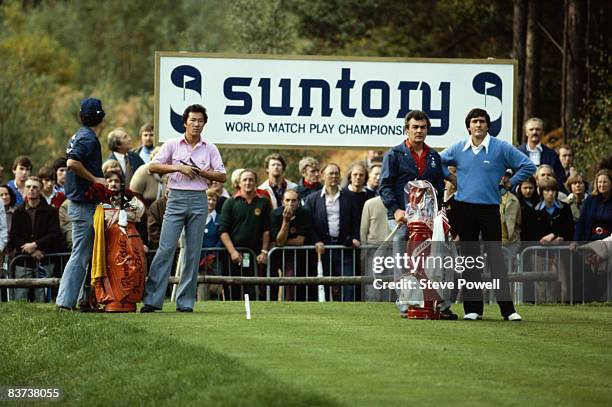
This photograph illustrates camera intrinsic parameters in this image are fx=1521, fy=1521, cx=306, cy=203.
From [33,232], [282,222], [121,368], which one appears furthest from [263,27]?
[121,368]

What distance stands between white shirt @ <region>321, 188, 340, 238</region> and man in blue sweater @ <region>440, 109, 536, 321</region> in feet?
16.7

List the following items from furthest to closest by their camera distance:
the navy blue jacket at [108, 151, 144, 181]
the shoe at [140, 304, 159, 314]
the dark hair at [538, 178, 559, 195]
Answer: the navy blue jacket at [108, 151, 144, 181], the dark hair at [538, 178, 559, 195], the shoe at [140, 304, 159, 314]

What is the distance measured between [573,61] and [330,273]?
17.5 meters

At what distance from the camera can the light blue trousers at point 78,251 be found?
54.7 feet

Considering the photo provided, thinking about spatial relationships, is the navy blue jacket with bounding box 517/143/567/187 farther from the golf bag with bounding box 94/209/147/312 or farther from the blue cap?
the blue cap

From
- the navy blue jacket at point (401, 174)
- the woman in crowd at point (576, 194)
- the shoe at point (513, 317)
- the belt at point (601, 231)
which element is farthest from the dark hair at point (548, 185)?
the navy blue jacket at point (401, 174)

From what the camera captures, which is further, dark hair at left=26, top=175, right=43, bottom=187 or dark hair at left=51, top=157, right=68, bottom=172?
dark hair at left=51, top=157, right=68, bottom=172

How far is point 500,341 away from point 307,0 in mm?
41955

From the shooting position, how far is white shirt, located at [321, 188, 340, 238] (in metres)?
21.8

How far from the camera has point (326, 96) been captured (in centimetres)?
2297

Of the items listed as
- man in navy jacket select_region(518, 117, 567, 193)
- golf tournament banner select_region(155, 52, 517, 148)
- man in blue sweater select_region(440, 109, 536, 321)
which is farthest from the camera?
man in navy jacket select_region(518, 117, 567, 193)

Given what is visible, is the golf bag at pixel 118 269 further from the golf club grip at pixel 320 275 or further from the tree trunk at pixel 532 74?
the tree trunk at pixel 532 74

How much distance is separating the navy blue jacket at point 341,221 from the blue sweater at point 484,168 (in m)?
5.04

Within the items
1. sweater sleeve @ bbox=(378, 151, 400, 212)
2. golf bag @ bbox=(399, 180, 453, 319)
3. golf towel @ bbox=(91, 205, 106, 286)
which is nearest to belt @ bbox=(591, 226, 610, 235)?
golf bag @ bbox=(399, 180, 453, 319)
